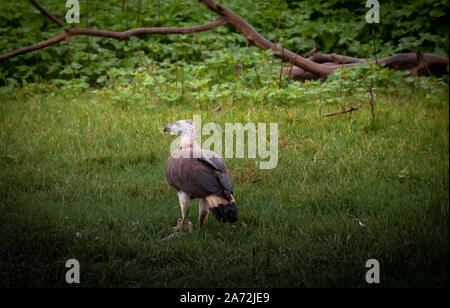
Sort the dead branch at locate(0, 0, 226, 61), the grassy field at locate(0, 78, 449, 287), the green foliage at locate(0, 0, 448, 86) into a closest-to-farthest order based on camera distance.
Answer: the grassy field at locate(0, 78, 449, 287) → the dead branch at locate(0, 0, 226, 61) → the green foliage at locate(0, 0, 448, 86)

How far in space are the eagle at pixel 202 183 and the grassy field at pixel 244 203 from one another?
0.25 metres

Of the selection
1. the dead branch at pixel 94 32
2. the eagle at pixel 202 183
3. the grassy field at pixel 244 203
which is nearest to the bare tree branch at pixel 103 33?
the dead branch at pixel 94 32

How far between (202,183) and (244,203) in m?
0.92

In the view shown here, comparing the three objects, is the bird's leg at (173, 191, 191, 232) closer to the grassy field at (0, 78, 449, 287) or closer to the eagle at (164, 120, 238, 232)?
the eagle at (164, 120, 238, 232)

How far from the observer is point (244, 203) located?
5016 mm

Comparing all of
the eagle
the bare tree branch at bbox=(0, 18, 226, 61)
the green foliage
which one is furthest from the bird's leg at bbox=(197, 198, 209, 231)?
the green foliage

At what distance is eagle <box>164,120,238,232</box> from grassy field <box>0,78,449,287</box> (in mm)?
250

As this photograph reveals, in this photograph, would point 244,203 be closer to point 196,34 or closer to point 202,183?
point 202,183

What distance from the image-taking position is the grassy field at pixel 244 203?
3830 millimetres

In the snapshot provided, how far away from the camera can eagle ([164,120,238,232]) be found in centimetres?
418

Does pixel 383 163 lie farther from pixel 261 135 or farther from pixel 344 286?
pixel 344 286

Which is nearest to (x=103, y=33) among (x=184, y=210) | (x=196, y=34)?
(x=196, y=34)

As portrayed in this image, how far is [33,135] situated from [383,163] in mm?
4685
